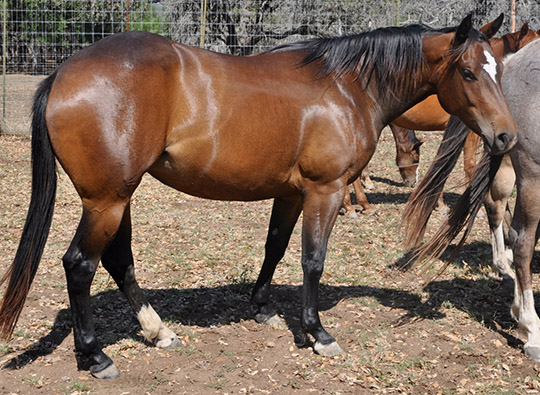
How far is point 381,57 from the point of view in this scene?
420 centimetres

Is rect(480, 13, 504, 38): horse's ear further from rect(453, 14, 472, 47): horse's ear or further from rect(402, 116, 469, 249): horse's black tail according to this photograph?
rect(402, 116, 469, 249): horse's black tail

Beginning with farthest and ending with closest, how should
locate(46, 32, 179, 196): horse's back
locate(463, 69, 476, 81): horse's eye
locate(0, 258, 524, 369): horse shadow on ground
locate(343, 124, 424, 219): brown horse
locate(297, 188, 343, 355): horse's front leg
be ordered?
locate(343, 124, 424, 219): brown horse, locate(0, 258, 524, 369): horse shadow on ground, locate(297, 188, 343, 355): horse's front leg, locate(463, 69, 476, 81): horse's eye, locate(46, 32, 179, 196): horse's back

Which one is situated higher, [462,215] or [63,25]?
[462,215]

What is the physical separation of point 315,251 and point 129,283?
1236 mm

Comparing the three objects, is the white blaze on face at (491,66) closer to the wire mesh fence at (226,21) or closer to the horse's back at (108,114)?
the horse's back at (108,114)

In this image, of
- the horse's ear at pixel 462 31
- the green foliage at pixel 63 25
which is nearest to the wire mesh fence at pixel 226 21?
the green foliage at pixel 63 25

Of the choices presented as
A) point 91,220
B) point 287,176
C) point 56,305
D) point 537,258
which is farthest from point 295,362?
point 537,258

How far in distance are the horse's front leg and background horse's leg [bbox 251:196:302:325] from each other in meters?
0.39

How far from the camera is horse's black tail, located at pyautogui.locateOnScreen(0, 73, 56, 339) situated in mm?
3686

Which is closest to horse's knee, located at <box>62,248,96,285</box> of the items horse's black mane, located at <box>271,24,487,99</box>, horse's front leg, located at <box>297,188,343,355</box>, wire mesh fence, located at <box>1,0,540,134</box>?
horse's front leg, located at <box>297,188,343,355</box>

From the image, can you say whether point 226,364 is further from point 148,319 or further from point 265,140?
point 265,140

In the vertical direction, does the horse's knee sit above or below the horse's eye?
below

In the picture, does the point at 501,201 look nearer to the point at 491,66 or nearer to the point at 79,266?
the point at 491,66

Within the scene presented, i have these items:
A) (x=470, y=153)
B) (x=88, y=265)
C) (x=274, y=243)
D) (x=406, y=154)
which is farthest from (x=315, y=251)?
(x=406, y=154)
